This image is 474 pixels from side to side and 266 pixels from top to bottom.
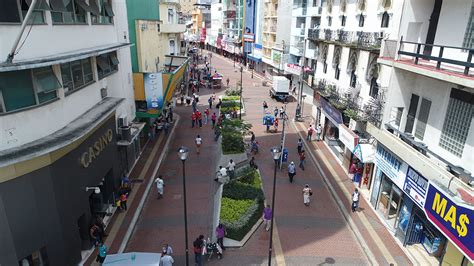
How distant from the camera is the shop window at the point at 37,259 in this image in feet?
36.5

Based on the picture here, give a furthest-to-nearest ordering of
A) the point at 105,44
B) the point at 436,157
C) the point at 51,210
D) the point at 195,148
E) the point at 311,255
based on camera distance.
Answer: the point at 195,148
the point at 105,44
the point at 311,255
the point at 436,157
the point at 51,210

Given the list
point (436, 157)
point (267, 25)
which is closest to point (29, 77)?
point (436, 157)

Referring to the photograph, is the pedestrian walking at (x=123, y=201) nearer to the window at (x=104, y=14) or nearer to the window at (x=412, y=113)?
the window at (x=104, y=14)

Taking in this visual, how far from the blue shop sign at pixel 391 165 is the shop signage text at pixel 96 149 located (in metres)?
13.5

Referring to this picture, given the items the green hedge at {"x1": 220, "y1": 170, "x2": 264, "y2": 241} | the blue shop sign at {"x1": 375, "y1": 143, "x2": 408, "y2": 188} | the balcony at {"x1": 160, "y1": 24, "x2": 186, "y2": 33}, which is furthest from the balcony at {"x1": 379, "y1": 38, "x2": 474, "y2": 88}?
the balcony at {"x1": 160, "y1": 24, "x2": 186, "y2": 33}

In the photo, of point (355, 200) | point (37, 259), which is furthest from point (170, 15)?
point (37, 259)

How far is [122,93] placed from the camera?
2128cm

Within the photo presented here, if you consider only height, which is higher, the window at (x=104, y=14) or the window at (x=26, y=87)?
the window at (x=104, y=14)

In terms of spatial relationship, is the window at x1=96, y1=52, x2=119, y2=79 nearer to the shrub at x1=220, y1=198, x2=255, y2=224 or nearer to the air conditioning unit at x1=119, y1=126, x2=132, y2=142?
the air conditioning unit at x1=119, y1=126, x2=132, y2=142

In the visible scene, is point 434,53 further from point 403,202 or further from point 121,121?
point 121,121

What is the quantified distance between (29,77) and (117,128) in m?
9.06

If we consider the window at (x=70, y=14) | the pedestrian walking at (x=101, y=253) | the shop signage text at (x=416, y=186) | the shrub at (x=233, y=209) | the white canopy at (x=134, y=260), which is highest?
the window at (x=70, y=14)

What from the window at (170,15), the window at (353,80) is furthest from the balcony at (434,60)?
the window at (170,15)

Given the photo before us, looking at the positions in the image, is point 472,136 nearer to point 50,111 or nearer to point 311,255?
point 311,255
